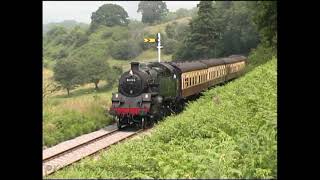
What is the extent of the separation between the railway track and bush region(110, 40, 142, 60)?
3294mm

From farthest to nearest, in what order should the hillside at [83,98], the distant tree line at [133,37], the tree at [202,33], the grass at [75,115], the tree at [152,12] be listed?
the tree at [202,33] < the grass at [75,115] < the hillside at [83,98] < the tree at [152,12] < the distant tree line at [133,37]

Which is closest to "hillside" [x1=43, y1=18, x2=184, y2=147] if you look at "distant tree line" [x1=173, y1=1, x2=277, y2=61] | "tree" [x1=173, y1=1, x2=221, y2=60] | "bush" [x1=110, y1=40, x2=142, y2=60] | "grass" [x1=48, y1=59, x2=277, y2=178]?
"bush" [x1=110, y1=40, x2=142, y2=60]

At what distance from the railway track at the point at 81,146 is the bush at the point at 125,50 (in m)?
3.29

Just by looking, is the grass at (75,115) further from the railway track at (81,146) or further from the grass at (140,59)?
the grass at (140,59)

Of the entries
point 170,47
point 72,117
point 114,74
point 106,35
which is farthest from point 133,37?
point 170,47

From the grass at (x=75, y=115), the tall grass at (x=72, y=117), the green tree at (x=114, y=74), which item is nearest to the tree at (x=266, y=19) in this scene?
the grass at (x=75, y=115)

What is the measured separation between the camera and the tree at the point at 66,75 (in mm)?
22114

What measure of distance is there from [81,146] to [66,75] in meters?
9.17

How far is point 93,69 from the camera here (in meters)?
21.5

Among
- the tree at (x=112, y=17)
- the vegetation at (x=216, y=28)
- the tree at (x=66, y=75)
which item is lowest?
the tree at (x=66, y=75)

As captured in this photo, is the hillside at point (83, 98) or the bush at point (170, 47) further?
the bush at point (170, 47)

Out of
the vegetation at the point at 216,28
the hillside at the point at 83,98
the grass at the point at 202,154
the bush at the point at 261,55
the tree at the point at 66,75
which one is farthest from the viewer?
the vegetation at the point at 216,28
